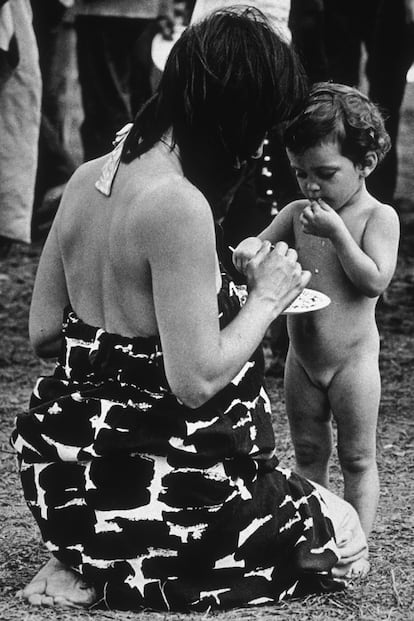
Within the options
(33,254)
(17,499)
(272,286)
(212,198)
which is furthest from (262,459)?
(33,254)

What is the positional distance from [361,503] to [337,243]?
74cm

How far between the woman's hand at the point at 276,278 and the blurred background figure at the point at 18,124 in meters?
3.56

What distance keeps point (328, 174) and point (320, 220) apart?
0.51 ft

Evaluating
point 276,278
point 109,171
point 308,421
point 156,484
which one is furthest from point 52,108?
point 156,484

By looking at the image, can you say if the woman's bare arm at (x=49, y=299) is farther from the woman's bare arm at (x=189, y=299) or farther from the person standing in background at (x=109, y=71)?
the person standing in background at (x=109, y=71)

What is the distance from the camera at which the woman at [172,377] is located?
2963 millimetres

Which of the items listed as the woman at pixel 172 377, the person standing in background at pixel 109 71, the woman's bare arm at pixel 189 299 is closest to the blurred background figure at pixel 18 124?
the person standing in background at pixel 109 71

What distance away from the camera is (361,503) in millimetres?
3688

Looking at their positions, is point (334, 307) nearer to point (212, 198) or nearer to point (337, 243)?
point (337, 243)

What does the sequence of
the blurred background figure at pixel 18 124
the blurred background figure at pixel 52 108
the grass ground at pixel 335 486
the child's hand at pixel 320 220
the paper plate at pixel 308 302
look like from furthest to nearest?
the blurred background figure at pixel 52 108 < the blurred background figure at pixel 18 124 < the child's hand at pixel 320 220 < the paper plate at pixel 308 302 < the grass ground at pixel 335 486

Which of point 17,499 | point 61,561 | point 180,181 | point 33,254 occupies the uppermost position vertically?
point 180,181

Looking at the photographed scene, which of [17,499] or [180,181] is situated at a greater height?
[180,181]

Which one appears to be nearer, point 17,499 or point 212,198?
point 212,198

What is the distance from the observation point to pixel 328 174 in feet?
11.8
